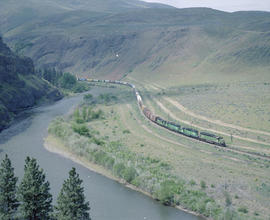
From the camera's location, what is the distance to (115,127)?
78.2 meters

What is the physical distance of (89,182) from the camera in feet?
165

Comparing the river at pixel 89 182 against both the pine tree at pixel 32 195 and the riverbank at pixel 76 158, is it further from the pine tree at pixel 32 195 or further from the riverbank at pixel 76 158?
the pine tree at pixel 32 195

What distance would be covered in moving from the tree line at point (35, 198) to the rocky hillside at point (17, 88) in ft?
171

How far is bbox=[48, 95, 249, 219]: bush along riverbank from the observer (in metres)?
41.2

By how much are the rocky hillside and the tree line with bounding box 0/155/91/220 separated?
2053 inches

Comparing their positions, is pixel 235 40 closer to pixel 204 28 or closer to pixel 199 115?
pixel 204 28

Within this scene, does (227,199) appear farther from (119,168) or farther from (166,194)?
(119,168)

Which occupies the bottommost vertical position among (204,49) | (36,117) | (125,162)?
(36,117)

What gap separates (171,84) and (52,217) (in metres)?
111

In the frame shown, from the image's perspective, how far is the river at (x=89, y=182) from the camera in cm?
4102

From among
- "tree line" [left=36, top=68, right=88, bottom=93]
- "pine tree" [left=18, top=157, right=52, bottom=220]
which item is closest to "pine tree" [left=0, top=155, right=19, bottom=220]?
"pine tree" [left=18, top=157, right=52, bottom=220]

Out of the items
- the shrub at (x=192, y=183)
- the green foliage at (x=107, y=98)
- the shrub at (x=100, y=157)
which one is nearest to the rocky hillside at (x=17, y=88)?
the green foliage at (x=107, y=98)

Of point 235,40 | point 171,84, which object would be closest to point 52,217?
point 171,84

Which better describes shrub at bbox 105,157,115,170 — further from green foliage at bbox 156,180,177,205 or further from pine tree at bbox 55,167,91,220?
pine tree at bbox 55,167,91,220
